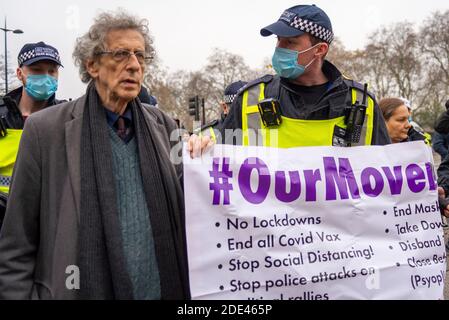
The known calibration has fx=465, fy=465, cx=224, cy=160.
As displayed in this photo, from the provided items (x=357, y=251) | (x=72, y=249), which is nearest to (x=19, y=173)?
(x=72, y=249)

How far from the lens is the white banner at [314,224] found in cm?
207

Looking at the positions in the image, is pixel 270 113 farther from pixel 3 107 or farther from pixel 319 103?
pixel 3 107

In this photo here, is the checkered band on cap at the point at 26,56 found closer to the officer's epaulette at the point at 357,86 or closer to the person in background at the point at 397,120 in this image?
the officer's epaulette at the point at 357,86

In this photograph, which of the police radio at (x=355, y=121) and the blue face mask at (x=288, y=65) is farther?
the blue face mask at (x=288, y=65)

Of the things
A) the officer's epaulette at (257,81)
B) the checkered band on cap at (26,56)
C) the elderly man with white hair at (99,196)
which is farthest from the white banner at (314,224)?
the checkered band on cap at (26,56)

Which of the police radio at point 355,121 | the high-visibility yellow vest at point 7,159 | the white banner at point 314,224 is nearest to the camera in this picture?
the white banner at point 314,224

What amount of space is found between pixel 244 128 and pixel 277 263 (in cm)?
86

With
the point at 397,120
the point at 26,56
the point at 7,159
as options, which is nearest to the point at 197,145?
the point at 7,159

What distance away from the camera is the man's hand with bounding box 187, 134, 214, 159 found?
86.1 inches

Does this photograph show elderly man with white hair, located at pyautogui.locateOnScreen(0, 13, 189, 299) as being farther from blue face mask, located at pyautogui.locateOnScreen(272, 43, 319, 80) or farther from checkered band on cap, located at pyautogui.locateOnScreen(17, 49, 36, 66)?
checkered band on cap, located at pyautogui.locateOnScreen(17, 49, 36, 66)

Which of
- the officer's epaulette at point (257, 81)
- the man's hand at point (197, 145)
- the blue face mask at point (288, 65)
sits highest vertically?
the blue face mask at point (288, 65)

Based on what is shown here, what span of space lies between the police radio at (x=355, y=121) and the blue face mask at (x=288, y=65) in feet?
1.42

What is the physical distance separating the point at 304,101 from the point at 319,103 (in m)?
0.11

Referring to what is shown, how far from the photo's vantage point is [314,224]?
2.19 meters
